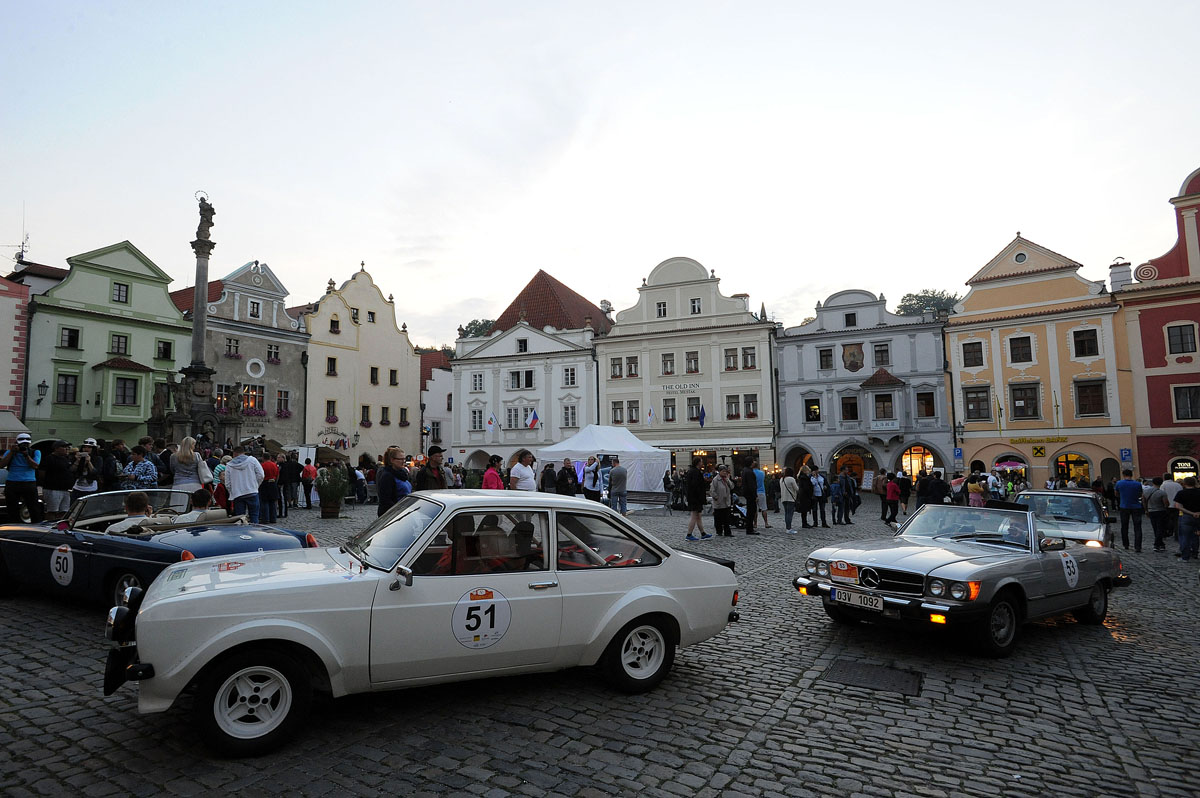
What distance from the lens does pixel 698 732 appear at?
482 cm

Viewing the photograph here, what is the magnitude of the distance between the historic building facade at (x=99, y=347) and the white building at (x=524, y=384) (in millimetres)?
18827

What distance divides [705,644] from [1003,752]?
3056mm

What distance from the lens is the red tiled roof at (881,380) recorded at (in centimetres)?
3935

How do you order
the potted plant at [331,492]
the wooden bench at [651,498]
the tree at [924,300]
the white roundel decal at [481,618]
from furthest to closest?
the tree at [924,300] < the wooden bench at [651,498] < the potted plant at [331,492] < the white roundel decal at [481,618]

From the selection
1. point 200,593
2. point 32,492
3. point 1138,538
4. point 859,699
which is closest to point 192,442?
point 32,492

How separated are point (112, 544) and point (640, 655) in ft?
18.2

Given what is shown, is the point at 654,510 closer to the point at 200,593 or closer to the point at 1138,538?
the point at 1138,538

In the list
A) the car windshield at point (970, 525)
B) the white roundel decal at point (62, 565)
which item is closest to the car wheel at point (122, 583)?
the white roundel decal at point (62, 565)

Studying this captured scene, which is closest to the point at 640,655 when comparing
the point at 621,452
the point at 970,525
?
the point at 970,525

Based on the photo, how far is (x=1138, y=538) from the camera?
1552 cm

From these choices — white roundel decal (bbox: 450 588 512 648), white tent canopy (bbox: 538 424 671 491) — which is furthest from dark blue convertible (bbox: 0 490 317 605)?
white tent canopy (bbox: 538 424 671 491)

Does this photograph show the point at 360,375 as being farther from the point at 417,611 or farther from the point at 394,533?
the point at 417,611

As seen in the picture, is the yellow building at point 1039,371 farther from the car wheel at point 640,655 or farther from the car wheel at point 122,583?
the car wheel at point 122,583

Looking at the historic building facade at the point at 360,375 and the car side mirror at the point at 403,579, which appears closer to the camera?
the car side mirror at the point at 403,579
